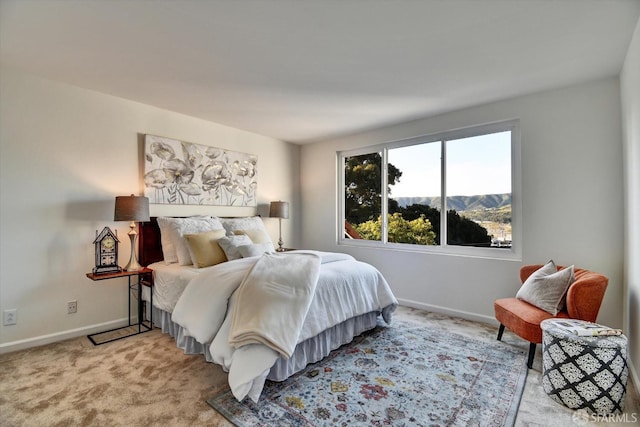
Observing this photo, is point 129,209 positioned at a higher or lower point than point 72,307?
higher

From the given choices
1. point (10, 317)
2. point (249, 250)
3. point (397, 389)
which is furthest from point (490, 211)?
point (10, 317)

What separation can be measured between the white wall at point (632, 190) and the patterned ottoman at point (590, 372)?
1.34 ft

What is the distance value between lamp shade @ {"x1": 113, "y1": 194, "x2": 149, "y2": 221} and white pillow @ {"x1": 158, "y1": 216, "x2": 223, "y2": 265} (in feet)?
→ 1.17

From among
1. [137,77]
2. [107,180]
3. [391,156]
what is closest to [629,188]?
[391,156]

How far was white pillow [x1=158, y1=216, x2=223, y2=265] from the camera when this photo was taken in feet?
10.6

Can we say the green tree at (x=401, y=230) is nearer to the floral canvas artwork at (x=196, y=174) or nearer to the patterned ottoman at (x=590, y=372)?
the floral canvas artwork at (x=196, y=174)

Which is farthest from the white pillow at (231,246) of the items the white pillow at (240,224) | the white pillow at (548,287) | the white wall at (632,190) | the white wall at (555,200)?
Result: the white wall at (632,190)

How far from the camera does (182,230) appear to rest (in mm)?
3330

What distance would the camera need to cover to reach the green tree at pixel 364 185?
4.51 m

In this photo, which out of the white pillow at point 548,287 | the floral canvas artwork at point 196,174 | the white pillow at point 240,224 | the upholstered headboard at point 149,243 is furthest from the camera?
the white pillow at point 240,224

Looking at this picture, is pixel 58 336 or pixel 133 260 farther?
pixel 133 260

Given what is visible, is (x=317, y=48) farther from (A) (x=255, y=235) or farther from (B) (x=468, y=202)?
(B) (x=468, y=202)

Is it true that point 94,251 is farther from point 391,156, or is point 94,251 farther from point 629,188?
point 629,188

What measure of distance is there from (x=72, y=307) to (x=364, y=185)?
3.76 meters
